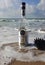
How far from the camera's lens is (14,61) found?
3.51 meters

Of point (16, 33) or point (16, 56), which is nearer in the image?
point (16, 56)

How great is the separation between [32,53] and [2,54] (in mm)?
658

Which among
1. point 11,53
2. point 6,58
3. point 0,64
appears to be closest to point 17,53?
point 11,53

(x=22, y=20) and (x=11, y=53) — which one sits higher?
(x=22, y=20)

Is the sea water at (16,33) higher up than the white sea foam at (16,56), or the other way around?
the white sea foam at (16,56)

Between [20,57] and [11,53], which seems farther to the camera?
[11,53]

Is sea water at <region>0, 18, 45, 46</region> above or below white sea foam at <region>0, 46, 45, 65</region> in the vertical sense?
below

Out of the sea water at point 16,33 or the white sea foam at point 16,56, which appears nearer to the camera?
the white sea foam at point 16,56

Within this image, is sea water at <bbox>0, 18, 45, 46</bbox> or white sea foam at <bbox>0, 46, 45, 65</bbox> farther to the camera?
sea water at <bbox>0, 18, 45, 46</bbox>

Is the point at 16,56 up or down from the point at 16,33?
up

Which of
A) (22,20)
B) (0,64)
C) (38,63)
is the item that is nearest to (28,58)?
(38,63)

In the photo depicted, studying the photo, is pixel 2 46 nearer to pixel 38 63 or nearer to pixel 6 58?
pixel 6 58

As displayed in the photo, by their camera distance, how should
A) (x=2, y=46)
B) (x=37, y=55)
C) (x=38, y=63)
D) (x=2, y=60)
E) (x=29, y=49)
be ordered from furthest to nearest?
1. (x=2, y=46)
2. (x=29, y=49)
3. (x=37, y=55)
4. (x=2, y=60)
5. (x=38, y=63)

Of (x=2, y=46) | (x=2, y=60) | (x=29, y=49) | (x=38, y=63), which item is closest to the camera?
(x=38, y=63)
